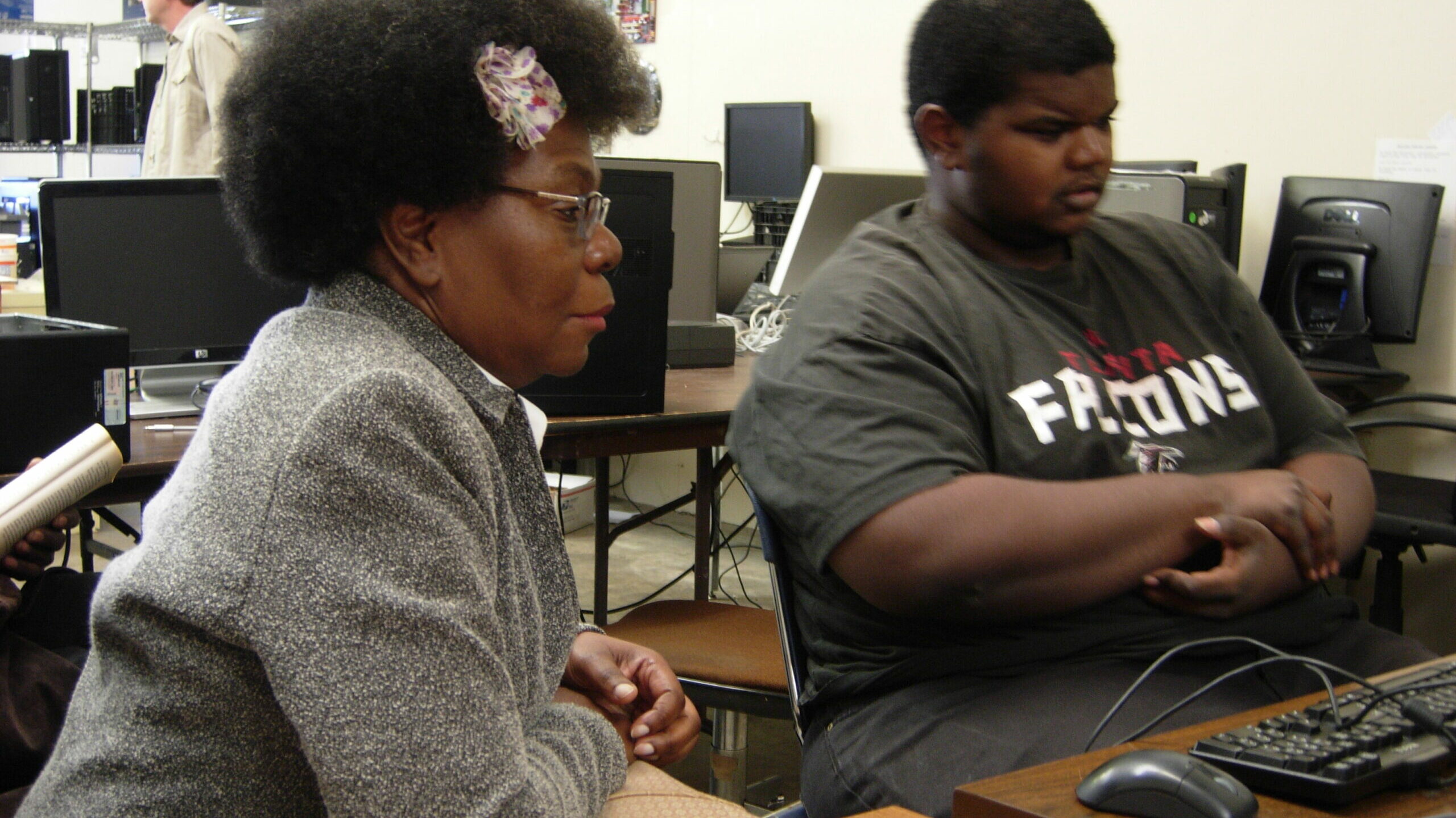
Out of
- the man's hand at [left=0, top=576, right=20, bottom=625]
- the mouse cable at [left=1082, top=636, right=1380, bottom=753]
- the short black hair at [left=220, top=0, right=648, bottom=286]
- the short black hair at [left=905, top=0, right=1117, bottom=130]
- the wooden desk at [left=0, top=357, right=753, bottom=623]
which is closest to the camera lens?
the short black hair at [left=220, top=0, right=648, bottom=286]

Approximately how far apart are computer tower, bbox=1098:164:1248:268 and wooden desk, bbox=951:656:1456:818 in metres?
2.41

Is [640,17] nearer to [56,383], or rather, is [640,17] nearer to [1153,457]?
[56,383]

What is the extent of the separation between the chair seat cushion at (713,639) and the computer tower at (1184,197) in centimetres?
149

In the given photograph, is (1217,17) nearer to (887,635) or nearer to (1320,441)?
(1320,441)

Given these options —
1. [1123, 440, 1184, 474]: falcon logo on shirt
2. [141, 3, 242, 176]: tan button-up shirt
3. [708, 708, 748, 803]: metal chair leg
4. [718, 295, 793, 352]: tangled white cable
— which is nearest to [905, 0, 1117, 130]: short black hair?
[1123, 440, 1184, 474]: falcon logo on shirt

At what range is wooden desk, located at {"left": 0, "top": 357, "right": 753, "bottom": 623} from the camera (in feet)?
6.41

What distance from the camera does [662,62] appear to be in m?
5.50

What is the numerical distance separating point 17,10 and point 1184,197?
698cm

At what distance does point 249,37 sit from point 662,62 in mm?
4686

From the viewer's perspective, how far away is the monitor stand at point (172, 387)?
2.40 metres

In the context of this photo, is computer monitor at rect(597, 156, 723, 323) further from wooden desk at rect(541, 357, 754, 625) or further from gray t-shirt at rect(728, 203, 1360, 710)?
gray t-shirt at rect(728, 203, 1360, 710)

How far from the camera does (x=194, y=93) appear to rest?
422 centimetres

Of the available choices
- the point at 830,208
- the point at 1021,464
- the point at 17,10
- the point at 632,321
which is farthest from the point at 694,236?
the point at 17,10

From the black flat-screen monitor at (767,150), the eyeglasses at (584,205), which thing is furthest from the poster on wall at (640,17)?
the eyeglasses at (584,205)
